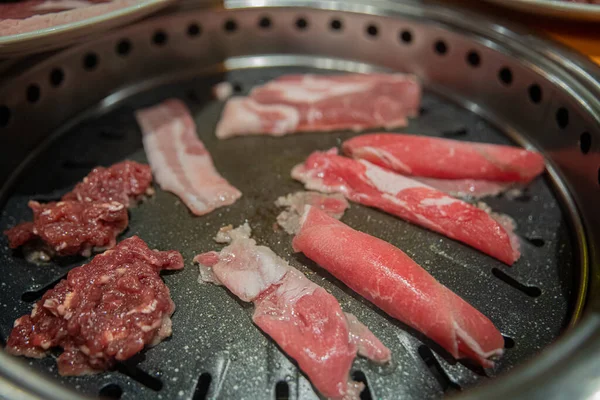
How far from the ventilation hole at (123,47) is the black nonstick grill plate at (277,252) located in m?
0.32

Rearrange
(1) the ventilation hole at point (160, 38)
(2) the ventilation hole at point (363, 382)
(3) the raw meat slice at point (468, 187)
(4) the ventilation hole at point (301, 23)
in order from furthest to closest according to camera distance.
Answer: (4) the ventilation hole at point (301, 23)
(1) the ventilation hole at point (160, 38)
(3) the raw meat slice at point (468, 187)
(2) the ventilation hole at point (363, 382)

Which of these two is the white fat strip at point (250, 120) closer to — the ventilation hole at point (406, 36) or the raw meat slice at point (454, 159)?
the raw meat slice at point (454, 159)

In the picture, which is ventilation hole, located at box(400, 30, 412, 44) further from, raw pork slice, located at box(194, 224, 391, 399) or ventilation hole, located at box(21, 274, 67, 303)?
ventilation hole, located at box(21, 274, 67, 303)

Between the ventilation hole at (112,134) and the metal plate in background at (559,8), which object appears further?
the ventilation hole at (112,134)

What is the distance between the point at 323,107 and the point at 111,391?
1586 mm

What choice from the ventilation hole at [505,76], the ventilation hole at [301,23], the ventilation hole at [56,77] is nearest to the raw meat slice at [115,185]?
the ventilation hole at [56,77]

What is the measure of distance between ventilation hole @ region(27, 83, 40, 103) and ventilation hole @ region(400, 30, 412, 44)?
184 cm

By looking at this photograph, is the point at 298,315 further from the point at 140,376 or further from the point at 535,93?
the point at 535,93

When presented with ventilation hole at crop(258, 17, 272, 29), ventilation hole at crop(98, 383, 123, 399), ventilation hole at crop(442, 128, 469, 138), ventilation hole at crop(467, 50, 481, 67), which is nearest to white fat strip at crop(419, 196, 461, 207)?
ventilation hole at crop(442, 128, 469, 138)

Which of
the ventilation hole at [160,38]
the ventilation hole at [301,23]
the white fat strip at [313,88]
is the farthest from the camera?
the ventilation hole at [301,23]

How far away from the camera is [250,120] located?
2.46 m

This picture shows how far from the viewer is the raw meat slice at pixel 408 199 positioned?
6.36 feet

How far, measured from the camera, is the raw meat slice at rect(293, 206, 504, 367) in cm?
162

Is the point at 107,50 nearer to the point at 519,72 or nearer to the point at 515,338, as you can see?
the point at 519,72
